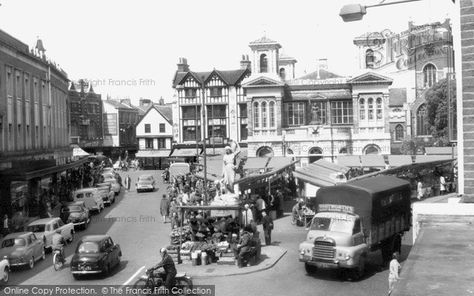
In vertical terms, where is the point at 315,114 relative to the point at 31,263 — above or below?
above

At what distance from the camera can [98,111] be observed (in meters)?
92.7

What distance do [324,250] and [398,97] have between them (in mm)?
79516

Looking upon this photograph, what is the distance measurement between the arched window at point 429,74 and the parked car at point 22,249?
247ft

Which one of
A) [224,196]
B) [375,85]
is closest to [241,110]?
[375,85]

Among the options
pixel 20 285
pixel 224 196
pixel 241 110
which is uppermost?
pixel 241 110

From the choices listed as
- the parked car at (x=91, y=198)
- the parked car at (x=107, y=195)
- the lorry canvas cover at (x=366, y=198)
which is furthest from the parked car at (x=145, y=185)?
the lorry canvas cover at (x=366, y=198)

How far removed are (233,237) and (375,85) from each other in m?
40.0

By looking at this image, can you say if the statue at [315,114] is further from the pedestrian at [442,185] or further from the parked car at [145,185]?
the pedestrian at [442,185]

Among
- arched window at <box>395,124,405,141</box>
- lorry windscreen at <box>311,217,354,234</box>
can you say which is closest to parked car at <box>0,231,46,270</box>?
lorry windscreen at <box>311,217,354,234</box>

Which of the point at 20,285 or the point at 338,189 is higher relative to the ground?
the point at 338,189

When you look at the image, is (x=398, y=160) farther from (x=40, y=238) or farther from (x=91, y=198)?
(x=40, y=238)

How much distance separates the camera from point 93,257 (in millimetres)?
20000

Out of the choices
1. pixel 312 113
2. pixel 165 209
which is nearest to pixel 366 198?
pixel 165 209

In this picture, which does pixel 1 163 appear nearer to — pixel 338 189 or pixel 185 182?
pixel 185 182
